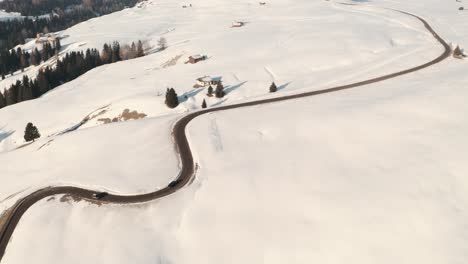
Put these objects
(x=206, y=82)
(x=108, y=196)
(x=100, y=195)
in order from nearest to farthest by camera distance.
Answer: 1. (x=100, y=195)
2. (x=108, y=196)
3. (x=206, y=82)

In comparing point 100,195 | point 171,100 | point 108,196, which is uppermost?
point 100,195

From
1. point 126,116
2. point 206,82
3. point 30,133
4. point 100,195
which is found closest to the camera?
point 100,195

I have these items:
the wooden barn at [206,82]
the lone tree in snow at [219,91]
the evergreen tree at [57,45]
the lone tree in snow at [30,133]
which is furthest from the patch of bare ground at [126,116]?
the evergreen tree at [57,45]

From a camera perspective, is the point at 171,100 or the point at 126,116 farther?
the point at 171,100

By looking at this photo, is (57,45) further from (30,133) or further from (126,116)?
(126,116)

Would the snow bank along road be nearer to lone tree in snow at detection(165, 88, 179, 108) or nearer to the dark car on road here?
the dark car on road

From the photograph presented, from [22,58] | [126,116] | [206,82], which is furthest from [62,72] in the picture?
[206,82]

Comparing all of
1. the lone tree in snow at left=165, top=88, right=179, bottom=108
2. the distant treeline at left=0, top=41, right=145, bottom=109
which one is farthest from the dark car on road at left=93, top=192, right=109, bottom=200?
the distant treeline at left=0, top=41, right=145, bottom=109

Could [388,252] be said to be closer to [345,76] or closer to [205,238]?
[205,238]

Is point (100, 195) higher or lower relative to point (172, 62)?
higher
